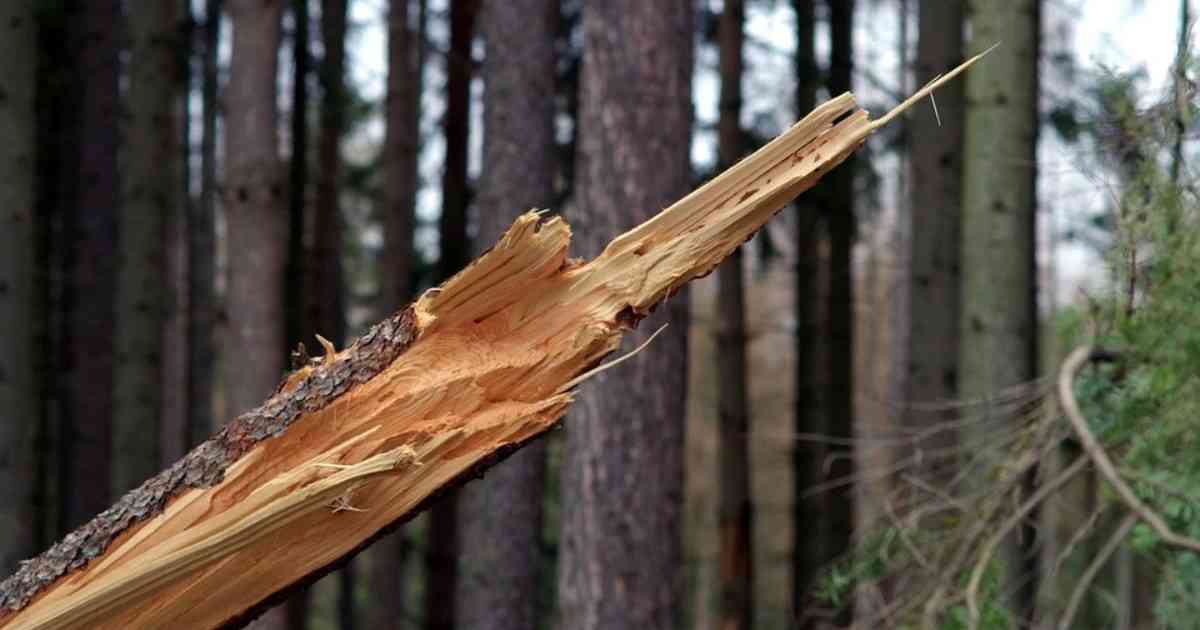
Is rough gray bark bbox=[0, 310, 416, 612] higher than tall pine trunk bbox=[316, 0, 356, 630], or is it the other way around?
tall pine trunk bbox=[316, 0, 356, 630]

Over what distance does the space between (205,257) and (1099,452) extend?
12328mm

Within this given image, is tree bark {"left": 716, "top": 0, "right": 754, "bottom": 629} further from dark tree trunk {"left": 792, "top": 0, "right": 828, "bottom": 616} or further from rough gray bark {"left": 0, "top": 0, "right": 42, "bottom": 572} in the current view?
rough gray bark {"left": 0, "top": 0, "right": 42, "bottom": 572}

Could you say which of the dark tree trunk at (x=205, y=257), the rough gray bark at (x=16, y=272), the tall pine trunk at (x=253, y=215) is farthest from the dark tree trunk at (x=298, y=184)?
the tall pine trunk at (x=253, y=215)

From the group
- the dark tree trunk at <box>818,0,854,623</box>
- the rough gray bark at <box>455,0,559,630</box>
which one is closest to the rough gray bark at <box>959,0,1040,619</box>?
the rough gray bark at <box>455,0,559,630</box>

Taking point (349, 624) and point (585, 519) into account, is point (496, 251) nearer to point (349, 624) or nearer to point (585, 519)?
point (585, 519)

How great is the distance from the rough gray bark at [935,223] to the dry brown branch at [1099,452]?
4.10 meters

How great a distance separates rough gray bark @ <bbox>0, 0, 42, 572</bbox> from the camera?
22.8ft

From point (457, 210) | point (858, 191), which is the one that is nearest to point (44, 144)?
point (457, 210)

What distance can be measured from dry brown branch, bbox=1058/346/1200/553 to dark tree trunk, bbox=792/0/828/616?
742 cm

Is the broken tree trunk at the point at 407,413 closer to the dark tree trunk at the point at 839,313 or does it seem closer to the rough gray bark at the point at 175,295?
the dark tree trunk at the point at 839,313

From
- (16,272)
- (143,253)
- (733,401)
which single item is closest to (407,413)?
(16,272)

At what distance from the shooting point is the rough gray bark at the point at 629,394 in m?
6.00

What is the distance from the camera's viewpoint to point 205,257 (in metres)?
14.7

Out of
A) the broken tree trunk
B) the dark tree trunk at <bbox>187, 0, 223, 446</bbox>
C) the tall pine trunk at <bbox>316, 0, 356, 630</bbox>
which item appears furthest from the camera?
the dark tree trunk at <bbox>187, 0, 223, 446</bbox>
